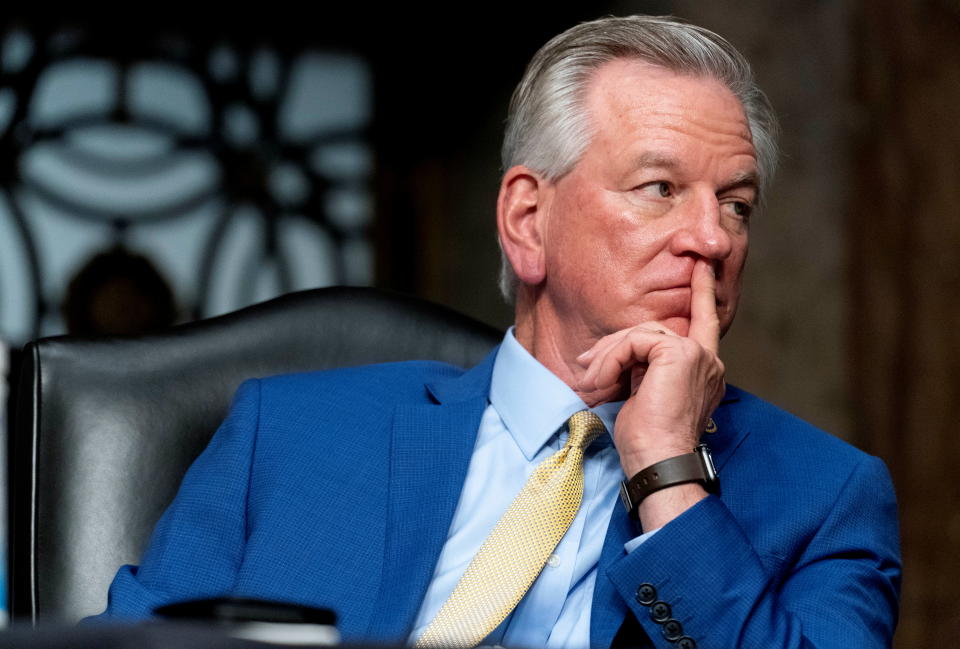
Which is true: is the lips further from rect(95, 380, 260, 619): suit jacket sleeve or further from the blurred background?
the blurred background

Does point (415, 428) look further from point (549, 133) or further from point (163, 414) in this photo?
point (549, 133)

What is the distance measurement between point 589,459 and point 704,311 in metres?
0.23

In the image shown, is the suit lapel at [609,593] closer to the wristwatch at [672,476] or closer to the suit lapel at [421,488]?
the wristwatch at [672,476]

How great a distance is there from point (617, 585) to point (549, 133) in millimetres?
625

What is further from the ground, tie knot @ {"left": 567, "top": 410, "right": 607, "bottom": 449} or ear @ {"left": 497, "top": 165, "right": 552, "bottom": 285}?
ear @ {"left": 497, "top": 165, "right": 552, "bottom": 285}

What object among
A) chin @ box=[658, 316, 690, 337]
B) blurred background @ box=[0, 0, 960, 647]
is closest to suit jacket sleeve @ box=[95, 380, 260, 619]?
chin @ box=[658, 316, 690, 337]

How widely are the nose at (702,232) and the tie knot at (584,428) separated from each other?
0.74 feet

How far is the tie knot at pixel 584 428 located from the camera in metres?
1.51

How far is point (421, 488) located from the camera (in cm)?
150

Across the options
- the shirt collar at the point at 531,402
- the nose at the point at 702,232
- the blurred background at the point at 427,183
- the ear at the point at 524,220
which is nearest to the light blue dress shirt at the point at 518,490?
the shirt collar at the point at 531,402

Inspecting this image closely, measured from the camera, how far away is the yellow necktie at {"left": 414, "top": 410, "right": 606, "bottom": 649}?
1.38m

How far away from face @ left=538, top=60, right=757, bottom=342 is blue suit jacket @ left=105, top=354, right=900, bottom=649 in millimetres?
184

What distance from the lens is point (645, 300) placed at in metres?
1.54

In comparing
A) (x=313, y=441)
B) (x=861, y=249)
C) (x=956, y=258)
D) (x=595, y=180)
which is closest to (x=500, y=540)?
(x=313, y=441)
